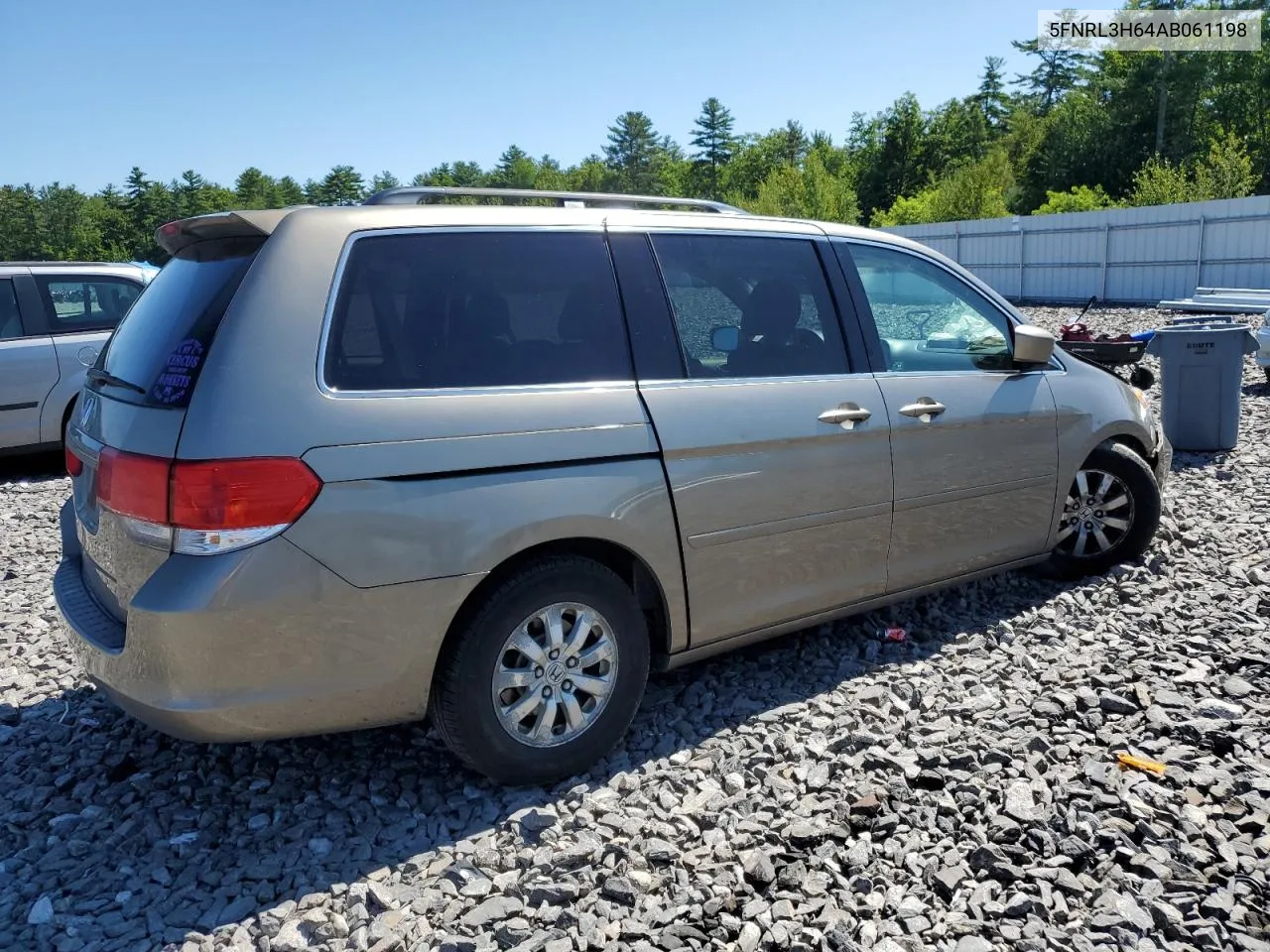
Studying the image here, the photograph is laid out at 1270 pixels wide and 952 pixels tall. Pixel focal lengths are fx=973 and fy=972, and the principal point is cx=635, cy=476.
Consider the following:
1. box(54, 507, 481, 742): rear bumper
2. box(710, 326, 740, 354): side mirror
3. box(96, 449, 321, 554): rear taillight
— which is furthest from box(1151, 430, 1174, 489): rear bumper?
box(96, 449, 321, 554): rear taillight

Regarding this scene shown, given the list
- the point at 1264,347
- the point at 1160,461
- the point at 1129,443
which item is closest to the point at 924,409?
the point at 1129,443

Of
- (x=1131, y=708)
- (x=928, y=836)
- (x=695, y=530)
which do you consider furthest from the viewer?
(x=1131, y=708)

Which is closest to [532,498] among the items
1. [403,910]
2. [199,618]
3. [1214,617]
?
[199,618]

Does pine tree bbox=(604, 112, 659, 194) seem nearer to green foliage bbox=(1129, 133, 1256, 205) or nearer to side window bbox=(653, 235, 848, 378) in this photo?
green foliage bbox=(1129, 133, 1256, 205)

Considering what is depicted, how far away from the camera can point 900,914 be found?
106 inches

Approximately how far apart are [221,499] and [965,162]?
70285mm

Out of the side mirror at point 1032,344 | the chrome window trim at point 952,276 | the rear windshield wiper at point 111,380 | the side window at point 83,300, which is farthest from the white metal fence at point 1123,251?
the rear windshield wiper at point 111,380

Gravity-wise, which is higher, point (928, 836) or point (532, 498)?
point (532, 498)

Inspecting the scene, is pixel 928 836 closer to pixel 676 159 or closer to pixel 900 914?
pixel 900 914

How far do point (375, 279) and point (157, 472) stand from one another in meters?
0.87

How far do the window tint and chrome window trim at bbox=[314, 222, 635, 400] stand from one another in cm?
1

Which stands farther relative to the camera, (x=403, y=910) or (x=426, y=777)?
(x=426, y=777)

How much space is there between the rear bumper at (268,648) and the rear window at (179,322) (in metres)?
0.56

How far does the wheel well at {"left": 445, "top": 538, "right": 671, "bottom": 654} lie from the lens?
10.2ft
